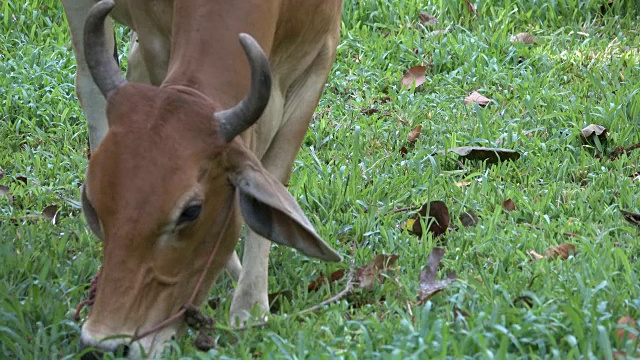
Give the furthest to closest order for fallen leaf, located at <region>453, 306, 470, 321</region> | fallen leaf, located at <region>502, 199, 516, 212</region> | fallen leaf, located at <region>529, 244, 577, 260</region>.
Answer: fallen leaf, located at <region>502, 199, 516, 212</region> < fallen leaf, located at <region>529, 244, 577, 260</region> < fallen leaf, located at <region>453, 306, 470, 321</region>

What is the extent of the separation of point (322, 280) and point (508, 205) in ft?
3.32

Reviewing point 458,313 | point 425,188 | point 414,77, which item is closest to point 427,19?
point 414,77

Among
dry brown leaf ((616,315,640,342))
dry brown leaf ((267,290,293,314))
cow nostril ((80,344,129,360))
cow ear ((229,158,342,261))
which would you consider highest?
cow ear ((229,158,342,261))

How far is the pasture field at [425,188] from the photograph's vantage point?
3.33 m

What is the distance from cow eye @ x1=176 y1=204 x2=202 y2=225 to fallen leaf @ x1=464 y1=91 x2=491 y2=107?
2.99m

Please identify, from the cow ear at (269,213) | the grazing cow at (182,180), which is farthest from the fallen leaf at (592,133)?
the cow ear at (269,213)

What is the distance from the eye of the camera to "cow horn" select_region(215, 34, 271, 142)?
3139 mm

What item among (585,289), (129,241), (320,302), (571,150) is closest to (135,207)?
(129,241)

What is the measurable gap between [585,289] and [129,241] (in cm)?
129

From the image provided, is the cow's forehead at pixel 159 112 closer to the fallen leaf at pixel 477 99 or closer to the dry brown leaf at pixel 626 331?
the dry brown leaf at pixel 626 331

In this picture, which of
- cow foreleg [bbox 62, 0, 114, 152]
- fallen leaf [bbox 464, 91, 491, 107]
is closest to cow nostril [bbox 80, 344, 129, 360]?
cow foreleg [bbox 62, 0, 114, 152]

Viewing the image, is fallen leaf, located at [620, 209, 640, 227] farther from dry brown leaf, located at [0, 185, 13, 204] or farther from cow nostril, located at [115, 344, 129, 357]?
dry brown leaf, located at [0, 185, 13, 204]

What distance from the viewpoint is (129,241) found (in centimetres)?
308

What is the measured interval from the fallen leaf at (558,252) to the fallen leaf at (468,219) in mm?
479
